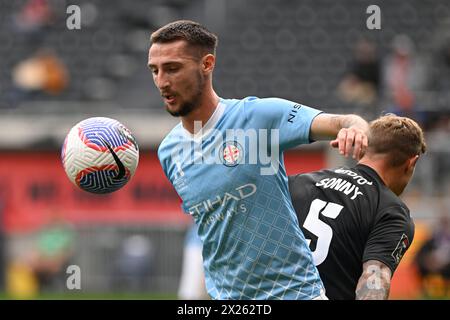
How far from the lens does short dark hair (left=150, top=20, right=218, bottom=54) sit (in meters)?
5.64

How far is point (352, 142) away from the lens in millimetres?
4844

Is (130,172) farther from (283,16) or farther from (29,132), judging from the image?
(283,16)

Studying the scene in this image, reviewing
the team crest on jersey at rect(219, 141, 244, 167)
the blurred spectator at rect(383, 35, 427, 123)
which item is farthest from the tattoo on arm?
the blurred spectator at rect(383, 35, 427, 123)

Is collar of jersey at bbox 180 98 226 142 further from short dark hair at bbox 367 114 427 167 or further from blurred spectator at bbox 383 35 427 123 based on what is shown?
blurred spectator at bbox 383 35 427 123

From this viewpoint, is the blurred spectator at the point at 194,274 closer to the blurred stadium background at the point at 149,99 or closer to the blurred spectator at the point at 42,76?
the blurred stadium background at the point at 149,99

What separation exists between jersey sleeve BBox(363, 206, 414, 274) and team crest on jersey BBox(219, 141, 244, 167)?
2.94 ft

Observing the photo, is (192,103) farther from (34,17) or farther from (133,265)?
(34,17)

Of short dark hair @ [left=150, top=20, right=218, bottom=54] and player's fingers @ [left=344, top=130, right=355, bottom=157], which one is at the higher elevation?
short dark hair @ [left=150, top=20, right=218, bottom=54]

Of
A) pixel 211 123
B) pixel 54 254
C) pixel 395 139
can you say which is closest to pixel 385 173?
pixel 395 139

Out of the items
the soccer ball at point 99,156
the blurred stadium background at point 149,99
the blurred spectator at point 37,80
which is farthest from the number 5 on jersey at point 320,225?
the blurred spectator at point 37,80

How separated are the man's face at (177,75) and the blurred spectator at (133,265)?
40.6 ft

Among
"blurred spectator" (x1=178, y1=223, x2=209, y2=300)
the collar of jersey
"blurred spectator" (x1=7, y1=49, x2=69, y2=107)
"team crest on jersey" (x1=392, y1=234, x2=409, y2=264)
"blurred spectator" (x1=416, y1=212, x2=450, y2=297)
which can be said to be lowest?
"blurred spectator" (x1=416, y1=212, x2=450, y2=297)

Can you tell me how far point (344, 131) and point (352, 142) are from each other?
0.33ft
